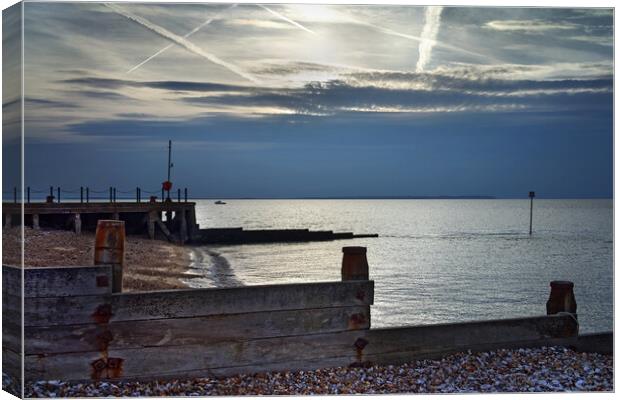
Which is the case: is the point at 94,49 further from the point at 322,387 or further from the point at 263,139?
the point at 322,387

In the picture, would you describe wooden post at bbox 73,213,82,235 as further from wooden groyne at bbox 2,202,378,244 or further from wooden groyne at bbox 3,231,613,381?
wooden groyne at bbox 3,231,613,381

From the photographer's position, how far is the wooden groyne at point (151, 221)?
1096 inches

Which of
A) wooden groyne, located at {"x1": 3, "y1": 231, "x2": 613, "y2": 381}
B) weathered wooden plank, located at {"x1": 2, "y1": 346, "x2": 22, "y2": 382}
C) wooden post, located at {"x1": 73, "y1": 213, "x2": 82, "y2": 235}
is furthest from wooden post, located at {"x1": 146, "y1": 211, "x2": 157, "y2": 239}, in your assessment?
weathered wooden plank, located at {"x1": 2, "y1": 346, "x2": 22, "y2": 382}

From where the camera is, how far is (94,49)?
7766 mm

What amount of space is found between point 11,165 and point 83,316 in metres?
1.39

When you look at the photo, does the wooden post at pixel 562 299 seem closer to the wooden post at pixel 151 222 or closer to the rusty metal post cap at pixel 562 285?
the rusty metal post cap at pixel 562 285

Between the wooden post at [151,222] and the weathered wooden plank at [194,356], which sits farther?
the wooden post at [151,222]

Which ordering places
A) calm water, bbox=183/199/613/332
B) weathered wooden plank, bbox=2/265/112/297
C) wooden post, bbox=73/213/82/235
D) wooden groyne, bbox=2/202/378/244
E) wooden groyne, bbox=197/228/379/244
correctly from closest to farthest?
1. weathered wooden plank, bbox=2/265/112/297
2. calm water, bbox=183/199/613/332
3. wooden groyne, bbox=2/202/378/244
4. wooden post, bbox=73/213/82/235
5. wooden groyne, bbox=197/228/379/244

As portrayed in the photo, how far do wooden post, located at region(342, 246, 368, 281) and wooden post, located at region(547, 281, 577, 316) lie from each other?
2.22 metres

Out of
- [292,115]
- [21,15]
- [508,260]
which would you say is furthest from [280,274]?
[21,15]

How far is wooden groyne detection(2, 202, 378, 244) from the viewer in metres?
27.8

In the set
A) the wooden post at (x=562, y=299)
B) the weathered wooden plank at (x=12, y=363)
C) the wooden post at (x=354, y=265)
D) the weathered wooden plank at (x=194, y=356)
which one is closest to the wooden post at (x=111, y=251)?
the weathered wooden plank at (x=194, y=356)

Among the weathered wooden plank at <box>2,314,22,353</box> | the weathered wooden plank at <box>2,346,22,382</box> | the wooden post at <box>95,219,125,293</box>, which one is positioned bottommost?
the weathered wooden plank at <box>2,346,22,382</box>

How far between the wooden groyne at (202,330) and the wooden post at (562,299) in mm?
757
